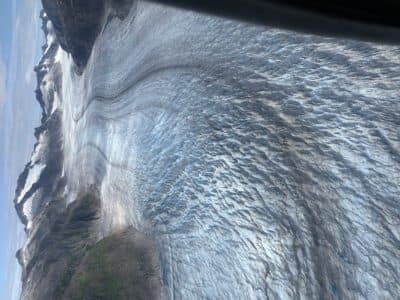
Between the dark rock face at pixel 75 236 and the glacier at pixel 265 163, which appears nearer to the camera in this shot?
the glacier at pixel 265 163

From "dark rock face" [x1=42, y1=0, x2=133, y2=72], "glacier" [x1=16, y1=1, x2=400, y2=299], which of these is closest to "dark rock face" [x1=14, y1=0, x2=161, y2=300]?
"dark rock face" [x1=42, y1=0, x2=133, y2=72]

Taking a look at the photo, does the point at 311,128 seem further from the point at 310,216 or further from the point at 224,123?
the point at 224,123

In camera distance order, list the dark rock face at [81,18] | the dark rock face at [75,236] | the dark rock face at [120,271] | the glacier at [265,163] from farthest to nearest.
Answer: the dark rock face at [81,18] < the dark rock face at [75,236] < the dark rock face at [120,271] < the glacier at [265,163]

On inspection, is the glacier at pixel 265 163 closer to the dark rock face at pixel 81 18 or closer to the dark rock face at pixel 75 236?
the dark rock face at pixel 75 236

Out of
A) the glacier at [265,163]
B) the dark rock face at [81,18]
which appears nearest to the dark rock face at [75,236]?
the dark rock face at [81,18]

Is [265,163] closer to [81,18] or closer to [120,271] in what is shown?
[120,271]

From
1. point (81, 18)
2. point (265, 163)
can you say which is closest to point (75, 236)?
point (81, 18)

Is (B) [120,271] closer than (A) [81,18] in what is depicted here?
Yes
